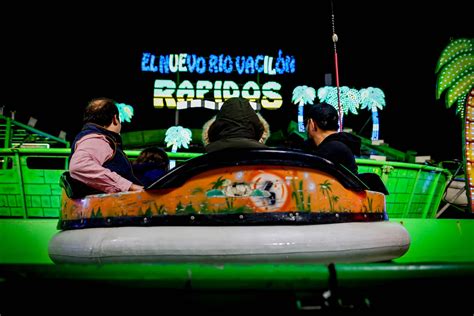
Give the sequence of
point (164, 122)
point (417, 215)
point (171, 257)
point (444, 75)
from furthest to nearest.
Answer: point (164, 122)
point (444, 75)
point (417, 215)
point (171, 257)

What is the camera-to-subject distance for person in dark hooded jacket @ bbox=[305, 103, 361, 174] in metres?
3.08

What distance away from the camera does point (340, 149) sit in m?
3.09

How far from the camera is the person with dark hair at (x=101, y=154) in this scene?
250cm

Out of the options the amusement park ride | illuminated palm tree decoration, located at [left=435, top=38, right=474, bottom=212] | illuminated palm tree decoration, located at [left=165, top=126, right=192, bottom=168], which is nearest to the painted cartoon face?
the amusement park ride

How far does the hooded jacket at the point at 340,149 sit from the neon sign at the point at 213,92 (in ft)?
56.3

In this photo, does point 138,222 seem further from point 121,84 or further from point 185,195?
point 121,84

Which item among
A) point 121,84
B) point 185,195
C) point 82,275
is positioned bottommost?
point 82,275

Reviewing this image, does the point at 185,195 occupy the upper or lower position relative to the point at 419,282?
upper

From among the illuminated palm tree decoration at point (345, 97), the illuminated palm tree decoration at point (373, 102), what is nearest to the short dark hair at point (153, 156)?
the illuminated palm tree decoration at point (345, 97)

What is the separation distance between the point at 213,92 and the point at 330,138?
17599 mm

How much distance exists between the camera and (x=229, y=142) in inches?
93.8

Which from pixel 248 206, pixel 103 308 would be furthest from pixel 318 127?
pixel 103 308

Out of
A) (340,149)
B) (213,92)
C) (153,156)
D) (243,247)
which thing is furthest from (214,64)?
(243,247)

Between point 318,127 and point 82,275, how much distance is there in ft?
7.45
